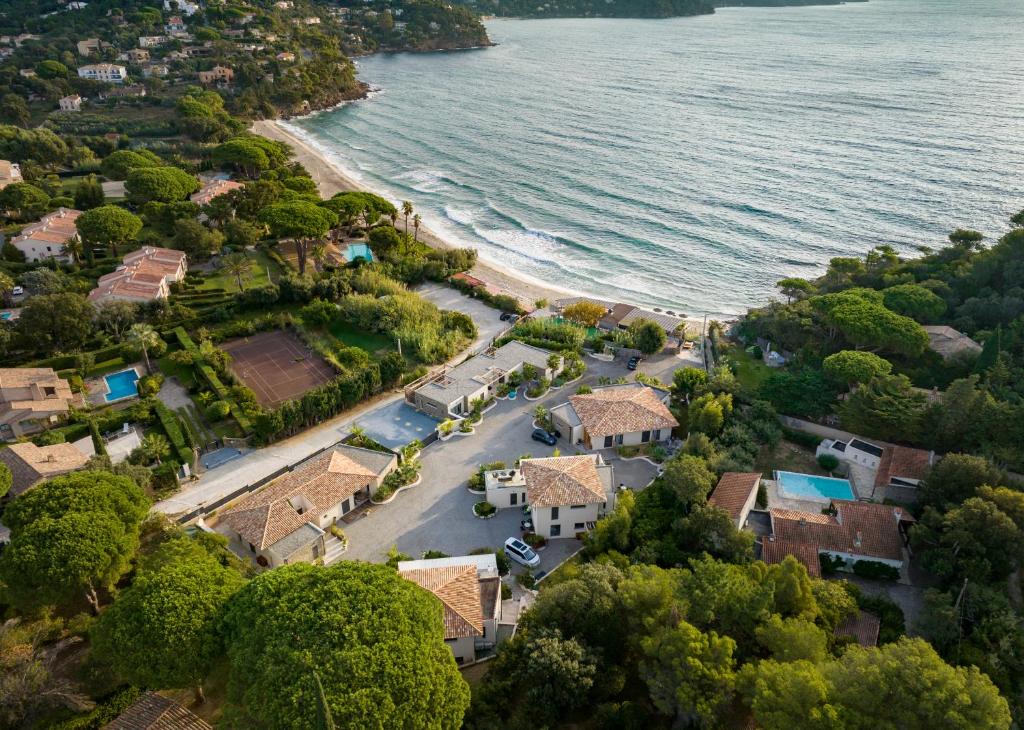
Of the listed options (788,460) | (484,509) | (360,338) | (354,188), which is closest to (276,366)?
(360,338)

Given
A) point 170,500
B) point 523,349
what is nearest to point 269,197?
point 523,349

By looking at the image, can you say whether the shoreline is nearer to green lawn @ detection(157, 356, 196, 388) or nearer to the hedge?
green lawn @ detection(157, 356, 196, 388)

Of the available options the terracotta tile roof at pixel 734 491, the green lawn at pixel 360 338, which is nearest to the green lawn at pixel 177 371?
the green lawn at pixel 360 338

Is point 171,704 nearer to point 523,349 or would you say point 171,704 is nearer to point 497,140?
point 523,349

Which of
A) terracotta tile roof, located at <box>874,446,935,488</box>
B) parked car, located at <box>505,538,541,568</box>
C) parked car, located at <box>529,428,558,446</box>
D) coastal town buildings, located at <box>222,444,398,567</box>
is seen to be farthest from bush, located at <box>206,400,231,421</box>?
terracotta tile roof, located at <box>874,446,935,488</box>

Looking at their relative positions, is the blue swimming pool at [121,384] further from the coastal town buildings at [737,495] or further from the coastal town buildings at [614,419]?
the coastal town buildings at [737,495]
